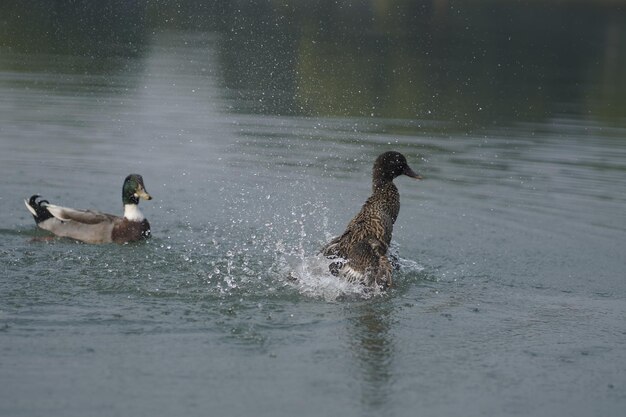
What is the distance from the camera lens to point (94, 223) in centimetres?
1129

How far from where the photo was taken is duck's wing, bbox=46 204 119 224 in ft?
36.9

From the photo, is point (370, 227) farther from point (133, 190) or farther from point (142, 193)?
point (133, 190)

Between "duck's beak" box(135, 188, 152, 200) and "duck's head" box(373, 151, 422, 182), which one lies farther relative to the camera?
"duck's beak" box(135, 188, 152, 200)

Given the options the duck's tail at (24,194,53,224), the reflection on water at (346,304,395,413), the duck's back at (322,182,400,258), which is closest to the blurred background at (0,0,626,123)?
the duck's tail at (24,194,53,224)

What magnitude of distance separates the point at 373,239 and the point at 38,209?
12.0 feet

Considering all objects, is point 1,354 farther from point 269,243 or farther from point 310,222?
point 310,222

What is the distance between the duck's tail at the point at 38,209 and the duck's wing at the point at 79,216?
0.06 metres

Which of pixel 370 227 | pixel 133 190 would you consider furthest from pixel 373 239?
pixel 133 190

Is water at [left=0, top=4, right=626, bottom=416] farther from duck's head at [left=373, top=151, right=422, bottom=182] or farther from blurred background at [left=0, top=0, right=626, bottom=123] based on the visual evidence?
duck's head at [left=373, top=151, right=422, bottom=182]

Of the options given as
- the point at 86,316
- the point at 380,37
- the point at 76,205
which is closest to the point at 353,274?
the point at 86,316

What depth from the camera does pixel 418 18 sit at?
40188 mm

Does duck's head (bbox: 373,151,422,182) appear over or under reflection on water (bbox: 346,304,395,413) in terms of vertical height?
over

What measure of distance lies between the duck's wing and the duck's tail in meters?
0.06

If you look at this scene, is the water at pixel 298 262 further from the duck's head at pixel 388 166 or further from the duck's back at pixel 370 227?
the duck's head at pixel 388 166
